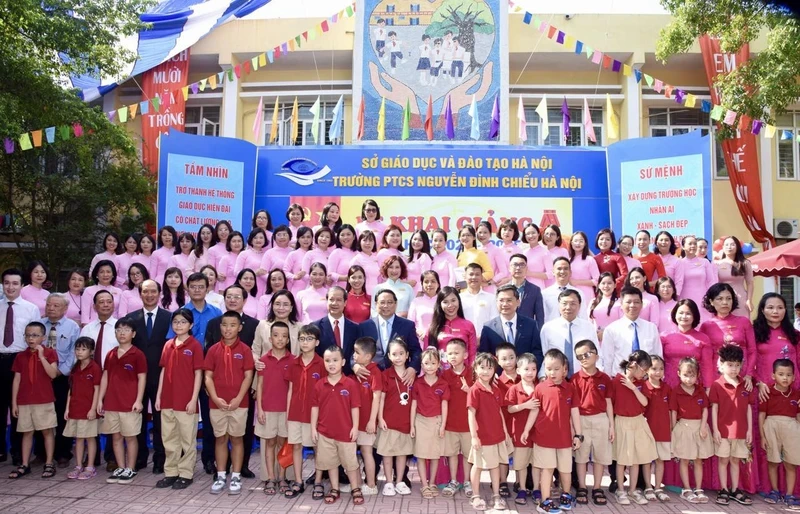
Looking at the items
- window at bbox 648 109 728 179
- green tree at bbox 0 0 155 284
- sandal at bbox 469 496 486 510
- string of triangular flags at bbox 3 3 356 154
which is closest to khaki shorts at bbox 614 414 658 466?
sandal at bbox 469 496 486 510

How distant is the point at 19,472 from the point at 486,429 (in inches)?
131

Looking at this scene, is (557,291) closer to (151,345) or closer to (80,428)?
(151,345)

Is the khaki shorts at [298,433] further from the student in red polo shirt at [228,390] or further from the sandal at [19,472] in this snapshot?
the sandal at [19,472]

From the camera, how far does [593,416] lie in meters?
4.23

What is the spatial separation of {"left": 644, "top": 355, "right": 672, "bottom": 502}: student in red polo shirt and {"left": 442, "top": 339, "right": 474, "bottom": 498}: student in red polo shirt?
118 centimetres

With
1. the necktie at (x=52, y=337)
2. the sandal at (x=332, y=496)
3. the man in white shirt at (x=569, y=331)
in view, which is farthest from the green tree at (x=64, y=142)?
the man in white shirt at (x=569, y=331)

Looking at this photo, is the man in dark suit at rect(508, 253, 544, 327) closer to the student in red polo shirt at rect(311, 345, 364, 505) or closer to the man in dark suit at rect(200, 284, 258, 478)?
the student in red polo shirt at rect(311, 345, 364, 505)

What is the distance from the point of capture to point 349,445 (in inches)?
164

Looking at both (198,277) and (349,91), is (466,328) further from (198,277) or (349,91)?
(349,91)

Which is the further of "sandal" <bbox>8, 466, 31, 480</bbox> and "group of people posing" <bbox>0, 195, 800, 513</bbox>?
"sandal" <bbox>8, 466, 31, 480</bbox>

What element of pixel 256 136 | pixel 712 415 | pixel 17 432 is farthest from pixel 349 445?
pixel 256 136

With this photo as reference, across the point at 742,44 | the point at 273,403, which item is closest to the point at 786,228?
the point at 742,44

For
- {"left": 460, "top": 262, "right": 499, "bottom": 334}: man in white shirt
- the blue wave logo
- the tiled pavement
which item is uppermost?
the blue wave logo

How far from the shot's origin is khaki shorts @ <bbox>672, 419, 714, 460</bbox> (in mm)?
4285
